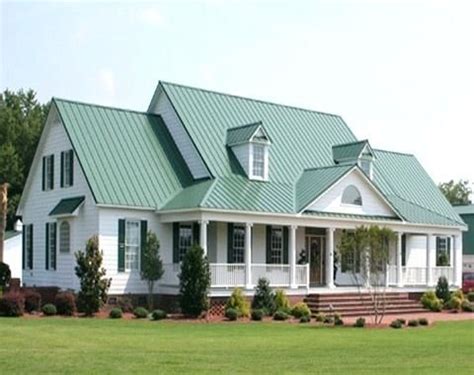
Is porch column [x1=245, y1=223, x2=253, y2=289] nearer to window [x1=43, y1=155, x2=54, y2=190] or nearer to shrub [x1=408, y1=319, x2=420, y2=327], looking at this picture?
shrub [x1=408, y1=319, x2=420, y2=327]

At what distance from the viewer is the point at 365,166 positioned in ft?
133

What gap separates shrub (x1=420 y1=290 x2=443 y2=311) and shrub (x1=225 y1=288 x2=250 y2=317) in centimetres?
997

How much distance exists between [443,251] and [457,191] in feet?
190

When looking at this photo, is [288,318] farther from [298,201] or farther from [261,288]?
[298,201]

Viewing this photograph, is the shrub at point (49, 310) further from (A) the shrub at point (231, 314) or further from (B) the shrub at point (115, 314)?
(A) the shrub at point (231, 314)

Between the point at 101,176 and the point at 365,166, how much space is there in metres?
13.9

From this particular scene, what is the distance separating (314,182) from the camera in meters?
36.8

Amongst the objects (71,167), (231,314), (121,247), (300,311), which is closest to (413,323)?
(300,311)

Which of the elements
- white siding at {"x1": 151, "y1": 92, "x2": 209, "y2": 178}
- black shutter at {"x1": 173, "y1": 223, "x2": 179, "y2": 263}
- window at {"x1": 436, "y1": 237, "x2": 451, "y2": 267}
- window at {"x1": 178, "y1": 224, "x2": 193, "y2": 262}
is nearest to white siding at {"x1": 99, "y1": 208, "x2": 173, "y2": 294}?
black shutter at {"x1": 173, "y1": 223, "x2": 179, "y2": 263}

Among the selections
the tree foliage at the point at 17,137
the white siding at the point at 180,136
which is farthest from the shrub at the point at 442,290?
the tree foliage at the point at 17,137

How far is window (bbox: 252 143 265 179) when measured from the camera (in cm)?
3634

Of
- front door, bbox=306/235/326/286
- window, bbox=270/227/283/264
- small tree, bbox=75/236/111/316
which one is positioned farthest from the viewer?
front door, bbox=306/235/326/286

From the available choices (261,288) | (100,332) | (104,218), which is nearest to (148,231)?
(104,218)

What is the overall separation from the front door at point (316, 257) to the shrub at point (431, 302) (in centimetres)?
465
